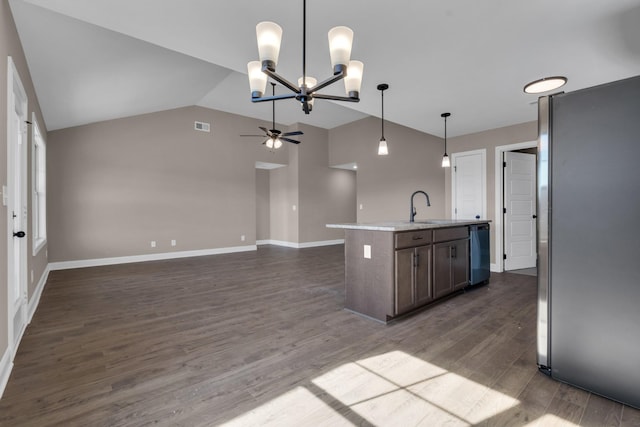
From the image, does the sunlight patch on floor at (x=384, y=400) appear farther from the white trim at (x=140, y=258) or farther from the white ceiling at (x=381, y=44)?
the white trim at (x=140, y=258)

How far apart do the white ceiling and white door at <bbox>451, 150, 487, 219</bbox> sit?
109cm

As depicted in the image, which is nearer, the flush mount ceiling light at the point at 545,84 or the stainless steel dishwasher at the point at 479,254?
the flush mount ceiling light at the point at 545,84

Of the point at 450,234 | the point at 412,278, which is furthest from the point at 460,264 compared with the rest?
the point at 412,278

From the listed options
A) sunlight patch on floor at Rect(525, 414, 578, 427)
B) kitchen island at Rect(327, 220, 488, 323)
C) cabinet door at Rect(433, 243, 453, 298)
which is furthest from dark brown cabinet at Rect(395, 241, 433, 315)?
sunlight patch on floor at Rect(525, 414, 578, 427)

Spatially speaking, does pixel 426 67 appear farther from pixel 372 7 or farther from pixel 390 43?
pixel 372 7

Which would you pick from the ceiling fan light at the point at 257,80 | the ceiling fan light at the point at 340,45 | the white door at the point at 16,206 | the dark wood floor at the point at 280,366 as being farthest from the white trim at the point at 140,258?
the ceiling fan light at the point at 340,45

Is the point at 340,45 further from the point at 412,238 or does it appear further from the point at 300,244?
the point at 300,244

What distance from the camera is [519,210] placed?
17.3 ft

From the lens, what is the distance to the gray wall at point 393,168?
6.21m

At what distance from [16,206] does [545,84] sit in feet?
18.1

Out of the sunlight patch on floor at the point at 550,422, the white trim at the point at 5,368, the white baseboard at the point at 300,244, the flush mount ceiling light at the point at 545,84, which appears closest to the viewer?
the sunlight patch on floor at the point at 550,422

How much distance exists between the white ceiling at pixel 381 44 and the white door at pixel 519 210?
1.10 meters

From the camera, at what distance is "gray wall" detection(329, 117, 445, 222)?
6215mm

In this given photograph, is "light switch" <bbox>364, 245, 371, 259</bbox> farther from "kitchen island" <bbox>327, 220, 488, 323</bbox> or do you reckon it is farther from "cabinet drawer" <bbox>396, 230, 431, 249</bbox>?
"cabinet drawer" <bbox>396, 230, 431, 249</bbox>
